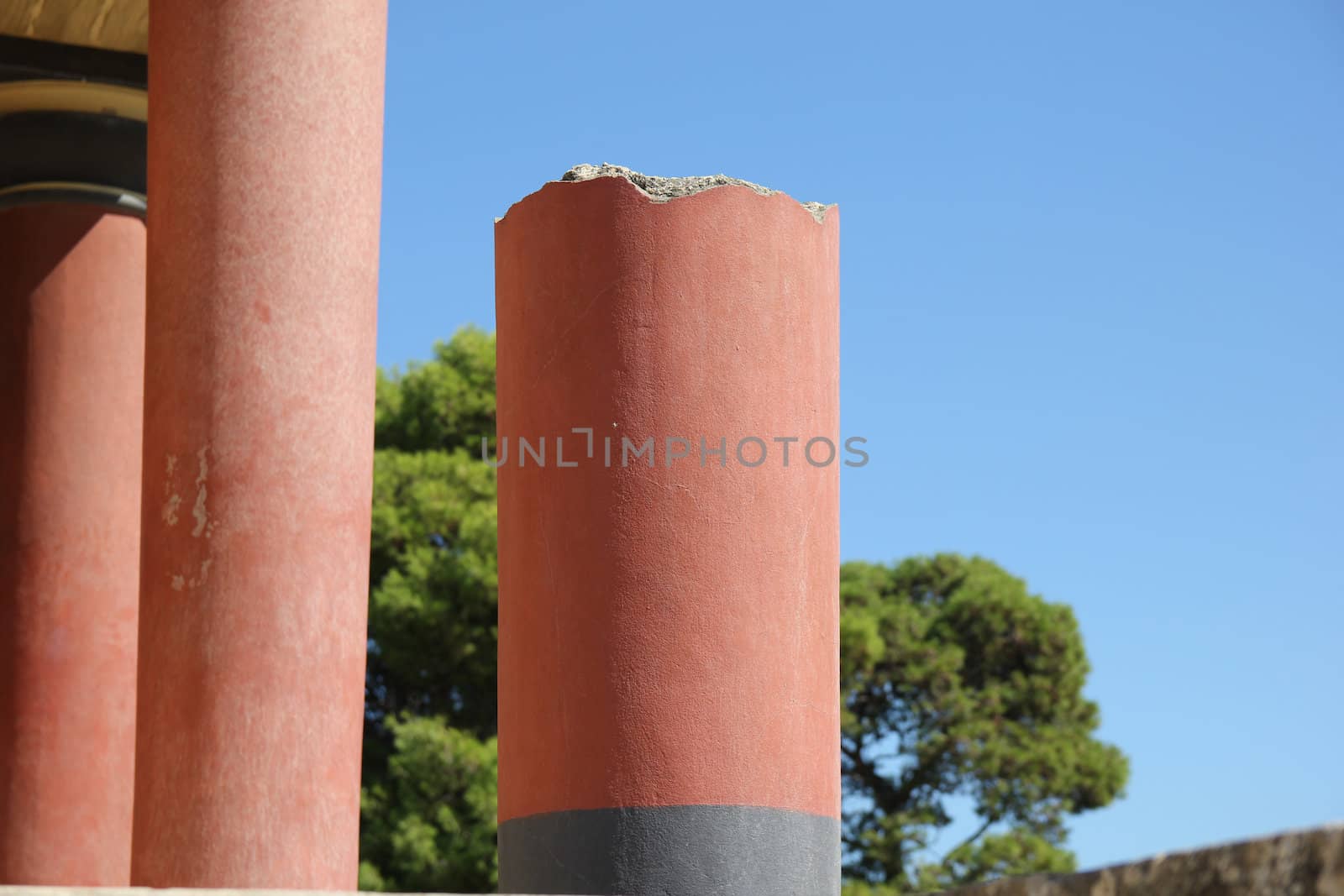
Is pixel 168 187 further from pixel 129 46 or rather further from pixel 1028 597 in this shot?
pixel 1028 597

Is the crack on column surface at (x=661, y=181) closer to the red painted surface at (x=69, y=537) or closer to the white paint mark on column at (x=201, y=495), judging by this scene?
the white paint mark on column at (x=201, y=495)

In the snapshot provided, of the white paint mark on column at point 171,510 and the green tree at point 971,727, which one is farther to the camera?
the green tree at point 971,727

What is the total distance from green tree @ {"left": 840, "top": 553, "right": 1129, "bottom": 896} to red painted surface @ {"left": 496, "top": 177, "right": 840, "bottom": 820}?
664 inches

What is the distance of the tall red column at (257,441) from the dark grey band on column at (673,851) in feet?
2.51

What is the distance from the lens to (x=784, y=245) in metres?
6.79

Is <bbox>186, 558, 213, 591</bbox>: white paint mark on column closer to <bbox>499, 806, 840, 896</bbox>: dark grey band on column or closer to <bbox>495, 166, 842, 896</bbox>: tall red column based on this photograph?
<bbox>495, 166, 842, 896</bbox>: tall red column

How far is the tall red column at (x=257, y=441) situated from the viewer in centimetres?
567

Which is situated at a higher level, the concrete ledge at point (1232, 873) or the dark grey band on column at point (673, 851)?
the concrete ledge at point (1232, 873)

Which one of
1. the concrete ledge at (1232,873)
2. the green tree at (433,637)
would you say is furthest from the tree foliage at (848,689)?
the concrete ledge at (1232,873)

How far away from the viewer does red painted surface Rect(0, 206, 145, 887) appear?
9.50 meters

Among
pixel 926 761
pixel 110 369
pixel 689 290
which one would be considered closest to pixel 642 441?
pixel 689 290

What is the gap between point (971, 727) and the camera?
2405cm

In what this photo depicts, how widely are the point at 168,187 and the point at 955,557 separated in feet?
68.9

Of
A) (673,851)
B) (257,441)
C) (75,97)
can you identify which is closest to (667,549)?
(673,851)
